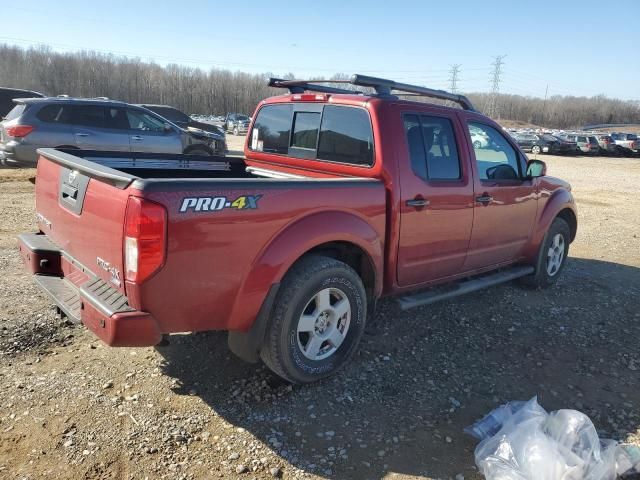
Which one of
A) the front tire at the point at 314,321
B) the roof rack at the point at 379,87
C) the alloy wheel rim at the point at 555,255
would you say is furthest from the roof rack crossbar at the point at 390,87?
the alloy wheel rim at the point at 555,255

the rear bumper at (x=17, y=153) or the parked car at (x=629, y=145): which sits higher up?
the parked car at (x=629, y=145)

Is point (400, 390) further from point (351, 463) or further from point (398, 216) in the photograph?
point (398, 216)

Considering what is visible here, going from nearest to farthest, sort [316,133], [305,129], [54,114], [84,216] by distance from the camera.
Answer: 1. [84,216]
2. [316,133]
3. [305,129]
4. [54,114]

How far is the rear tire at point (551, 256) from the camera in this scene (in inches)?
215

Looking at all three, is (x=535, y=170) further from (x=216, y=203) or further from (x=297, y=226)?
(x=216, y=203)

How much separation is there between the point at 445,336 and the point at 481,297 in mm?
1167

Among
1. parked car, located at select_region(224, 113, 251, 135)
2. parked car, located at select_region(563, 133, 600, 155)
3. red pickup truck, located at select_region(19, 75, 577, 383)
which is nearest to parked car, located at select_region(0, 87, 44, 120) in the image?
red pickup truck, located at select_region(19, 75, 577, 383)

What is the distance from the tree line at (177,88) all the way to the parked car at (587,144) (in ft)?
176

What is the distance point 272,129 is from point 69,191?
83.7 inches

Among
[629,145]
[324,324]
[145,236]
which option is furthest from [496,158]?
[629,145]

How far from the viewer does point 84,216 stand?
2896 mm

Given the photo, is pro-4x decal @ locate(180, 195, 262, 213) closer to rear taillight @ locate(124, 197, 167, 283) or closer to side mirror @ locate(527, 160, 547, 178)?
rear taillight @ locate(124, 197, 167, 283)

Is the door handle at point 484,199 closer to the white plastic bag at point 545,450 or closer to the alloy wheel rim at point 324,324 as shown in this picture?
the alloy wheel rim at point 324,324

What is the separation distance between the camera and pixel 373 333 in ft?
13.9
